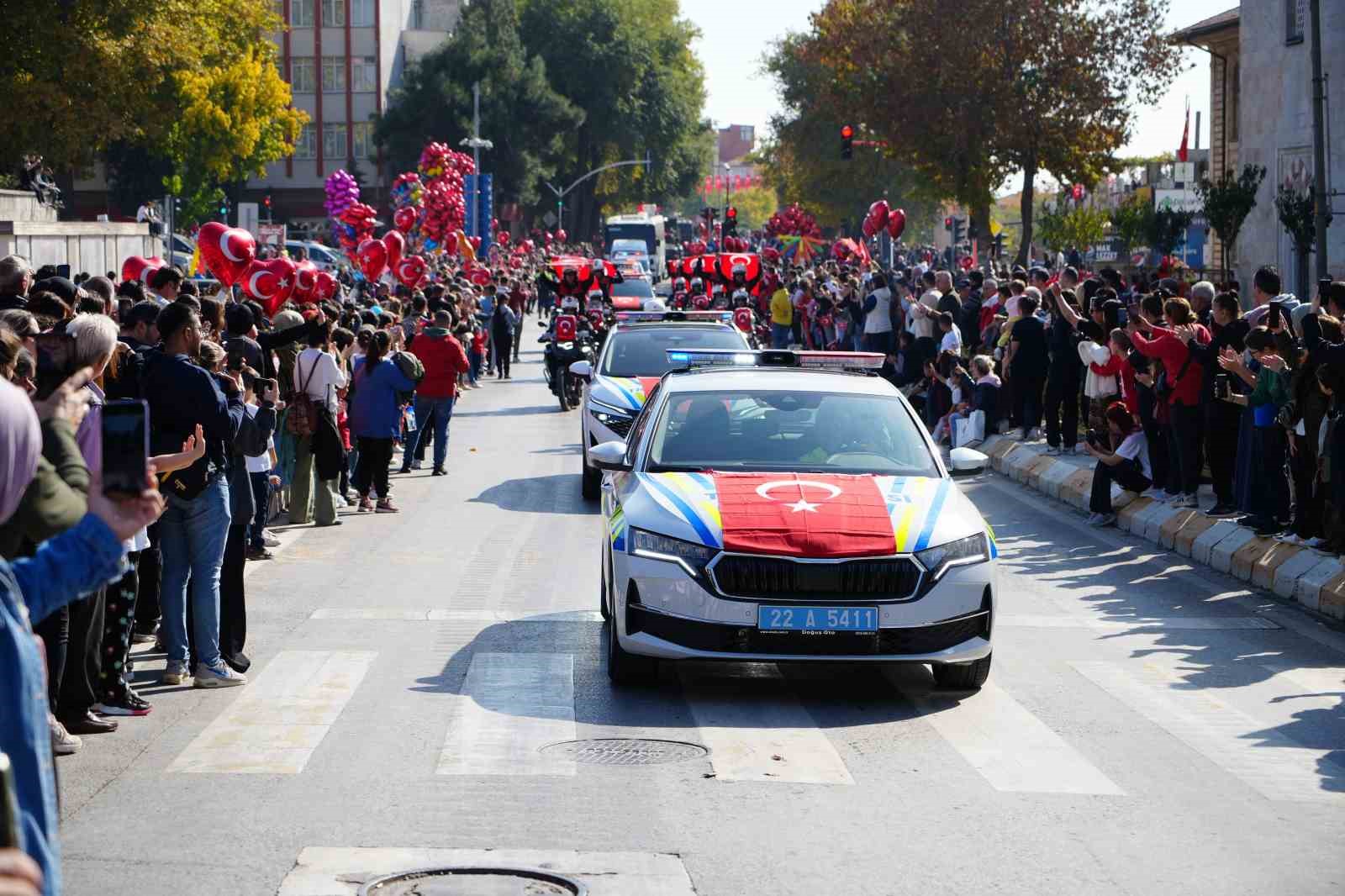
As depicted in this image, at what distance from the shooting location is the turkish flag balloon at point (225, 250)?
18.9 metres

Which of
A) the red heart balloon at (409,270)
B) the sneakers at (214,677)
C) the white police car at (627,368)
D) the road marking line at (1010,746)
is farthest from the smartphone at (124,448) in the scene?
the red heart balloon at (409,270)

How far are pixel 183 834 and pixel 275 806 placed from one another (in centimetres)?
47

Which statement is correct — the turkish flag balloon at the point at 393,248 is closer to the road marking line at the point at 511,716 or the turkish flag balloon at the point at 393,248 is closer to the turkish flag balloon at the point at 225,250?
the turkish flag balloon at the point at 225,250

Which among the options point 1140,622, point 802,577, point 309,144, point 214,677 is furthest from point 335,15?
point 802,577

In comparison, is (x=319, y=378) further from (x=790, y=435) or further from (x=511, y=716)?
(x=511, y=716)

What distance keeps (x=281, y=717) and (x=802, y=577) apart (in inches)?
96.0

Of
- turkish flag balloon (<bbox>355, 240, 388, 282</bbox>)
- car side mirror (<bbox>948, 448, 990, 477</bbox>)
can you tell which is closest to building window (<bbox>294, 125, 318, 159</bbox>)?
turkish flag balloon (<bbox>355, 240, 388, 282</bbox>)

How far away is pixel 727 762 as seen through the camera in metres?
8.17

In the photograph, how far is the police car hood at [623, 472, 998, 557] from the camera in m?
9.27

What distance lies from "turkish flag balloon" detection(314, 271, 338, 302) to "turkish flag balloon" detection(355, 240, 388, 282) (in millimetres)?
11830

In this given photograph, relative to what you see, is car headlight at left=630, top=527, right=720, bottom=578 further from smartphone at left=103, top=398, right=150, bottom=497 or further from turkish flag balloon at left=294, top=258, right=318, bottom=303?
turkish flag balloon at left=294, top=258, right=318, bottom=303

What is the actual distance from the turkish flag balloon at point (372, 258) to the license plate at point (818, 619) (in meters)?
24.0

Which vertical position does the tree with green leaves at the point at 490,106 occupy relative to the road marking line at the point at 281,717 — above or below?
above

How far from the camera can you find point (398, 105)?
3802 inches
